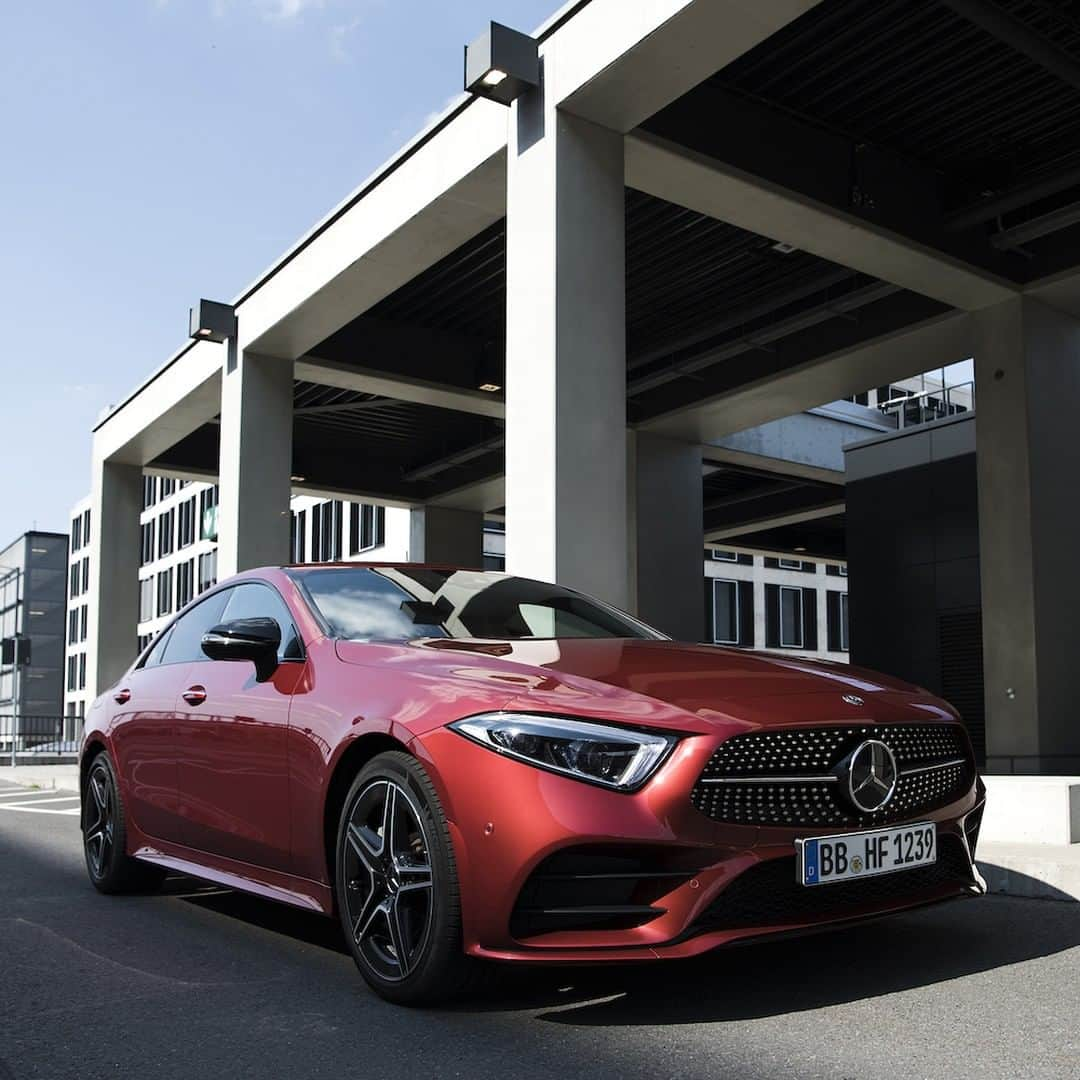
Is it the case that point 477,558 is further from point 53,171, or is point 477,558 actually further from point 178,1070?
point 178,1070

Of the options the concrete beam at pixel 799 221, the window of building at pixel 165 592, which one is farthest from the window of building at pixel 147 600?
the concrete beam at pixel 799 221

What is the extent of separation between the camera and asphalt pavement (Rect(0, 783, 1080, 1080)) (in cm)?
316

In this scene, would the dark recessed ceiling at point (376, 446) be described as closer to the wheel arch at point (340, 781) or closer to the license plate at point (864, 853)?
the wheel arch at point (340, 781)

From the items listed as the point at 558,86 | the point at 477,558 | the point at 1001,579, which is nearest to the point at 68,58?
the point at 558,86

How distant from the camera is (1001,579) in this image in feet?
43.8

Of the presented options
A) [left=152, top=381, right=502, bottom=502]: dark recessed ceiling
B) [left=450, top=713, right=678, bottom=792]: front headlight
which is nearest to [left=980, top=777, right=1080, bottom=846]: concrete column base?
[left=450, top=713, right=678, bottom=792]: front headlight

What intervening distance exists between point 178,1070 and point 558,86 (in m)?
8.23

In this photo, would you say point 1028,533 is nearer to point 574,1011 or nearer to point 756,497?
point 574,1011

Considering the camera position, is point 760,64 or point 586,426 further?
point 760,64

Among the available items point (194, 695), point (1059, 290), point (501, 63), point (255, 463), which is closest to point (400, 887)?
point (194, 695)

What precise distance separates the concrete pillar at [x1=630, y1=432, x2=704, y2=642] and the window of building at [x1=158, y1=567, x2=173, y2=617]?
4415cm

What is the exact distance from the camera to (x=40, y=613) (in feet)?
245

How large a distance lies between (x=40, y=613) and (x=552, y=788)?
76.7 meters

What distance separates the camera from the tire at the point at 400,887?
141 inches
